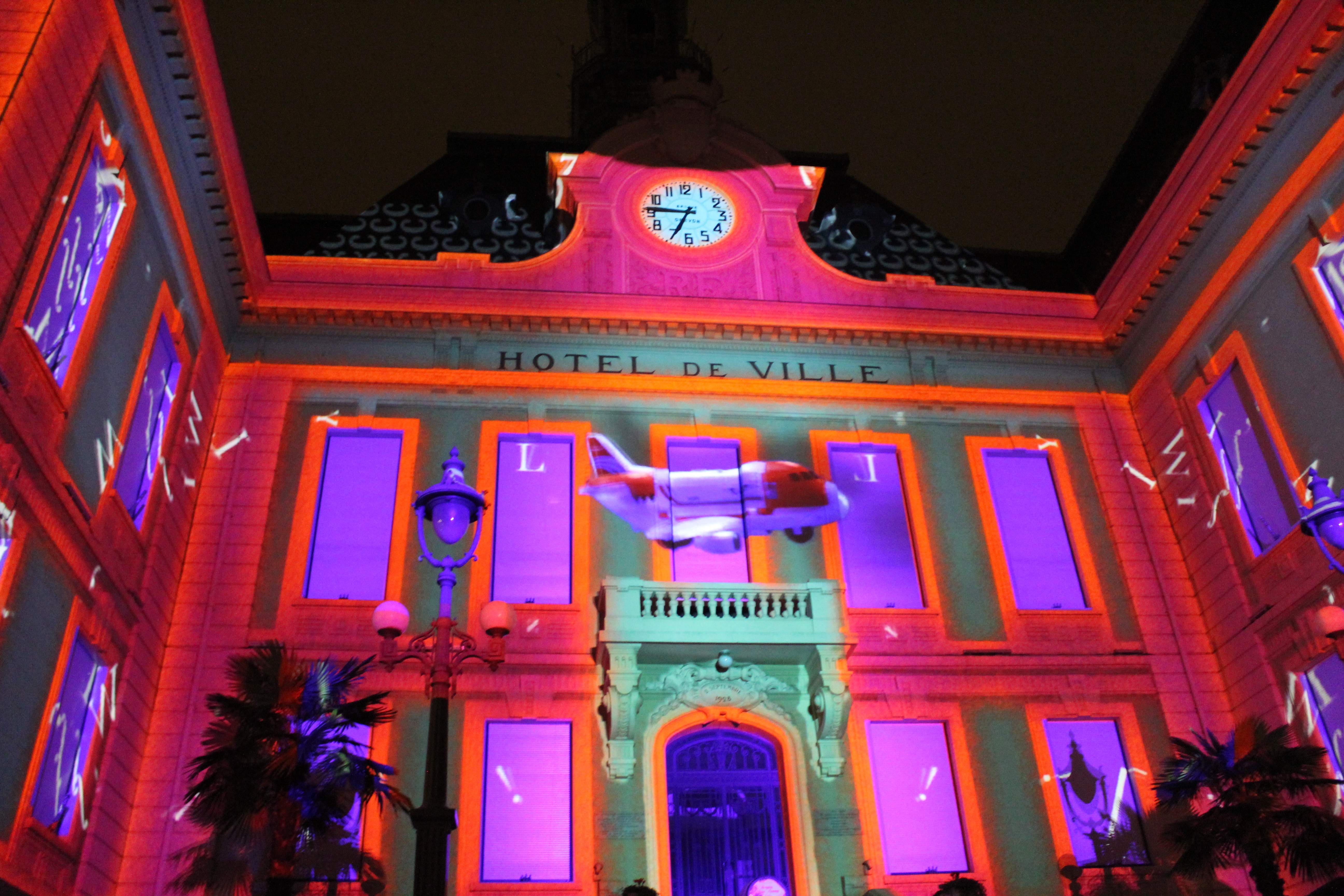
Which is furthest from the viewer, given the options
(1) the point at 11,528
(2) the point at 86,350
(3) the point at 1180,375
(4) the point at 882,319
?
(4) the point at 882,319

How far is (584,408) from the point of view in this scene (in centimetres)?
A: 1852

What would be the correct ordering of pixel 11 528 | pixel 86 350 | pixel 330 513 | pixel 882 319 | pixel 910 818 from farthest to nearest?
pixel 882 319, pixel 330 513, pixel 910 818, pixel 86 350, pixel 11 528

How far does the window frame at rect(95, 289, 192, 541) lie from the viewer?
547 inches

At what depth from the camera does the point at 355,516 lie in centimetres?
1714

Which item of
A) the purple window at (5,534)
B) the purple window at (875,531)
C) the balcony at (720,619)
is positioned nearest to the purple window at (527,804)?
the balcony at (720,619)

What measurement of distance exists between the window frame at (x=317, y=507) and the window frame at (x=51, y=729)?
8.92ft

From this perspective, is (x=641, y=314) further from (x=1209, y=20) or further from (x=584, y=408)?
(x=1209, y=20)

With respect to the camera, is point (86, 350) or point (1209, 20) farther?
point (1209, 20)

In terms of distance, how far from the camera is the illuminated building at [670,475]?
1314 centimetres

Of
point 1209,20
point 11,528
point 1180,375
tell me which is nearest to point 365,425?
point 11,528

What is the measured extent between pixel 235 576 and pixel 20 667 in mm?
4706

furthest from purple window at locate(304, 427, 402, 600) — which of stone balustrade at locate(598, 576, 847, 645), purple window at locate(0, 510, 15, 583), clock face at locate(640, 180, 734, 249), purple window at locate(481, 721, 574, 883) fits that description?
clock face at locate(640, 180, 734, 249)

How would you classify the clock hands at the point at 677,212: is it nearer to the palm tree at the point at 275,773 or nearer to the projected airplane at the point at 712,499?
the projected airplane at the point at 712,499

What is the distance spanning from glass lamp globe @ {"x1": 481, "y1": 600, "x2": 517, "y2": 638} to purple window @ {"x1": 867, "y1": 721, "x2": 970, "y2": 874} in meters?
7.89
